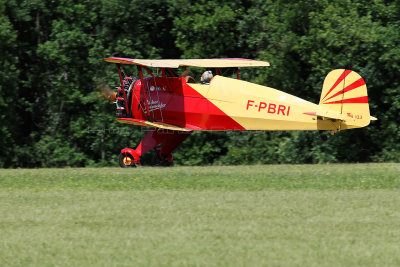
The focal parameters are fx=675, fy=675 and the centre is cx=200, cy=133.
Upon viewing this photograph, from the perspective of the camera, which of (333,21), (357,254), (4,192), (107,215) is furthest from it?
(333,21)

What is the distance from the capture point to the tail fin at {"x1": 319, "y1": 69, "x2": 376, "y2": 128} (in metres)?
14.4

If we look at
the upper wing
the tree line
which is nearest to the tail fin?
the upper wing

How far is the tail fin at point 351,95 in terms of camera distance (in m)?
14.4

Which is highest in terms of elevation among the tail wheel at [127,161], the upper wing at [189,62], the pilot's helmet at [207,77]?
the upper wing at [189,62]

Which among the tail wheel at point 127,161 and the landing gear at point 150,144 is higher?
the landing gear at point 150,144

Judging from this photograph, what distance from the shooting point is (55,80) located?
2072 cm

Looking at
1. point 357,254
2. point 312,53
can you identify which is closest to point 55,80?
point 312,53

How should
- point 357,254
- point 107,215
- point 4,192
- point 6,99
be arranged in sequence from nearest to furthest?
point 357,254, point 107,215, point 4,192, point 6,99

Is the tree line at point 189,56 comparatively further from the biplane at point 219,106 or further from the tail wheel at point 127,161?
the tail wheel at point 127,161

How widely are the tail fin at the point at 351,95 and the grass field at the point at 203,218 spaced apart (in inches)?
46.5

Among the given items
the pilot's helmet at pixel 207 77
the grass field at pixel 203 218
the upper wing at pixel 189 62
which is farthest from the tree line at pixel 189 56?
the grass field at pixel 203 218

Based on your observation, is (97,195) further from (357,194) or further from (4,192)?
(357,194)

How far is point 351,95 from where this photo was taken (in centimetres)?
1438

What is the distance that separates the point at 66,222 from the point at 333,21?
11.4m
